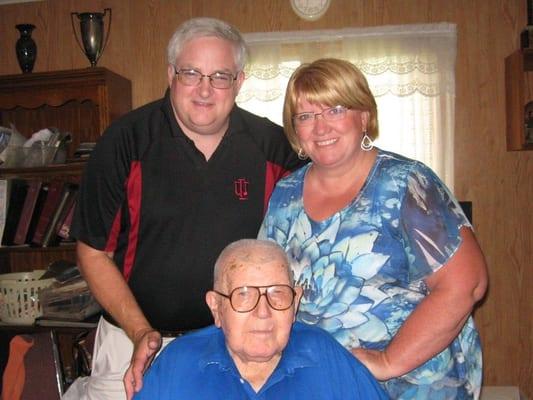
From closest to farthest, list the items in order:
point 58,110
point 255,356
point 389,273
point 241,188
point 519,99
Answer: point 255,356, point 389,273, point 241,188, point 519,99, point 58,110

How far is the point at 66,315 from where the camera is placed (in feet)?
10.2

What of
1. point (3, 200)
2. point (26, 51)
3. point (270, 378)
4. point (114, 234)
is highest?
point (26, 51)

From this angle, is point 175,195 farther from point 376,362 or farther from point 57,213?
point 57,213

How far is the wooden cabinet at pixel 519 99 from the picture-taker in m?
3.04

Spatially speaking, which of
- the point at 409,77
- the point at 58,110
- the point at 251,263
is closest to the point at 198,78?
the point at 251,263

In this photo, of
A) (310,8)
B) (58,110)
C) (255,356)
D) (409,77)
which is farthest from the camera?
(58,110)

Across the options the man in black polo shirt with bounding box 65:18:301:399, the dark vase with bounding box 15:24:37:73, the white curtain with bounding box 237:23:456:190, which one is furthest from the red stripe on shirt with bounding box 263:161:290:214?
the dark vase with bounding box 15:24:37:73

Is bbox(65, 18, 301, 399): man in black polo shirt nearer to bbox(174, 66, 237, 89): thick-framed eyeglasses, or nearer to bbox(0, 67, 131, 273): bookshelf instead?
bbox(174, 66, 237, 89): thick-framed eyeglasses

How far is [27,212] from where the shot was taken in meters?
3.32

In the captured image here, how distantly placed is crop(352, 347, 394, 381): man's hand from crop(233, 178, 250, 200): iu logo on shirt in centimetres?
65

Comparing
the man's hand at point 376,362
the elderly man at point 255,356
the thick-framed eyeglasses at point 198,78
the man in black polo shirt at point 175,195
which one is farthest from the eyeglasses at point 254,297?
the thick-framed eyeglasses at point 198,78

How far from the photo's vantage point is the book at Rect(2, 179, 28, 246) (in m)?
Result: 3.29

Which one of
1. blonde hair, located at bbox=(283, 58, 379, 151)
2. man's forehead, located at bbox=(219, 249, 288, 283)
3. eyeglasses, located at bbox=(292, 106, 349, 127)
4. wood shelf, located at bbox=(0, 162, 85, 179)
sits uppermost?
blonde hair, located at bbox=(283, 58, 379, 151)

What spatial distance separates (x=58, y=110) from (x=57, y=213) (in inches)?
30.6
